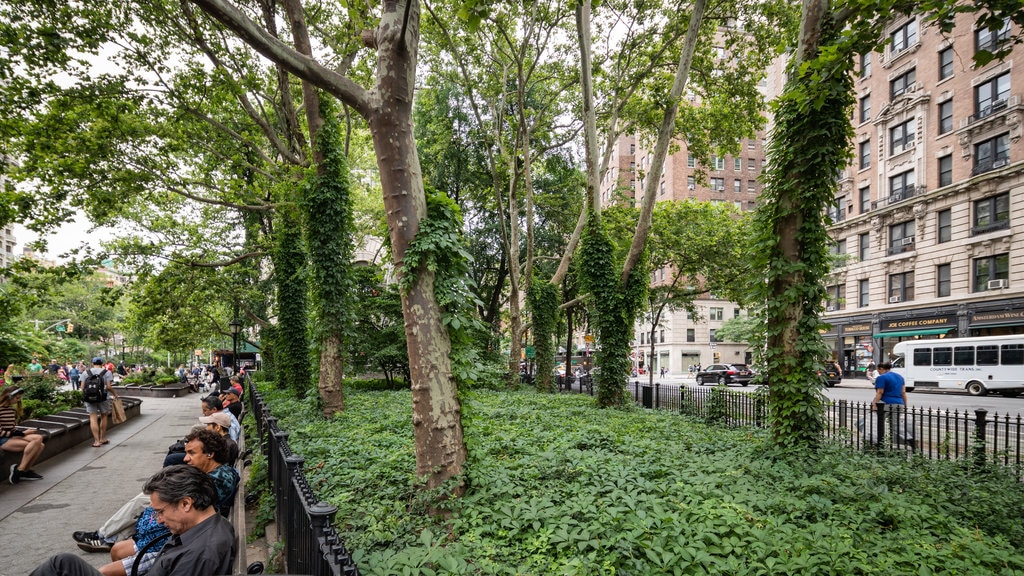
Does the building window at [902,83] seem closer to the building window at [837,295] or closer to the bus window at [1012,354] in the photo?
the building window at [837,295]

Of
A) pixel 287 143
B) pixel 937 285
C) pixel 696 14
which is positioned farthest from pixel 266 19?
pixel 937 285

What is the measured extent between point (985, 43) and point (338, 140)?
115 ft

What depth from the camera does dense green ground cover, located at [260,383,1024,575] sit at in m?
3.68

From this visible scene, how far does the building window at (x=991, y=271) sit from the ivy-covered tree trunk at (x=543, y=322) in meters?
25.4

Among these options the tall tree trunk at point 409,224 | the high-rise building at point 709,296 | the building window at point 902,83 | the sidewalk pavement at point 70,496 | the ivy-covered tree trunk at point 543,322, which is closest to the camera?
the tall tree trunk at point 409,224

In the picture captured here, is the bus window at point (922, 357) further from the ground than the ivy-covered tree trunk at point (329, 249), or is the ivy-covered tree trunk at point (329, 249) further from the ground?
the ivy-covered tree trunk at point (329, 249)

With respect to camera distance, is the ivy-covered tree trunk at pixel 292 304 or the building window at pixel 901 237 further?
the building window at pixel 901 237

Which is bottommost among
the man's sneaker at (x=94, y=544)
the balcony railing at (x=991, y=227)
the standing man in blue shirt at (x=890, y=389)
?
the man's sneaker at (x=94, y=544)

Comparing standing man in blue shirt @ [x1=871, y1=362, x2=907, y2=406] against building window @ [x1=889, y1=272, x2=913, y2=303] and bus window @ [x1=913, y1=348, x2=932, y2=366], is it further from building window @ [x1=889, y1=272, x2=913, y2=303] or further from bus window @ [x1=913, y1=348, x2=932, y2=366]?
building window @ [x1=889, y1=272, x2=913, y2=303]

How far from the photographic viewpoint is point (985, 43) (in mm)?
26734

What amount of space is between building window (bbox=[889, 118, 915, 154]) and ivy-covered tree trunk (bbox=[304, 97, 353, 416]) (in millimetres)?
36705

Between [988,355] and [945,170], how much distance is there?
12.8 meters

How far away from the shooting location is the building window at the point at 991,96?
26484 mm

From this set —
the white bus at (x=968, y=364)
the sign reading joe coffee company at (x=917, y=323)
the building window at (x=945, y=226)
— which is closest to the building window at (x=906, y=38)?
the building window at (x=945, y=226)
